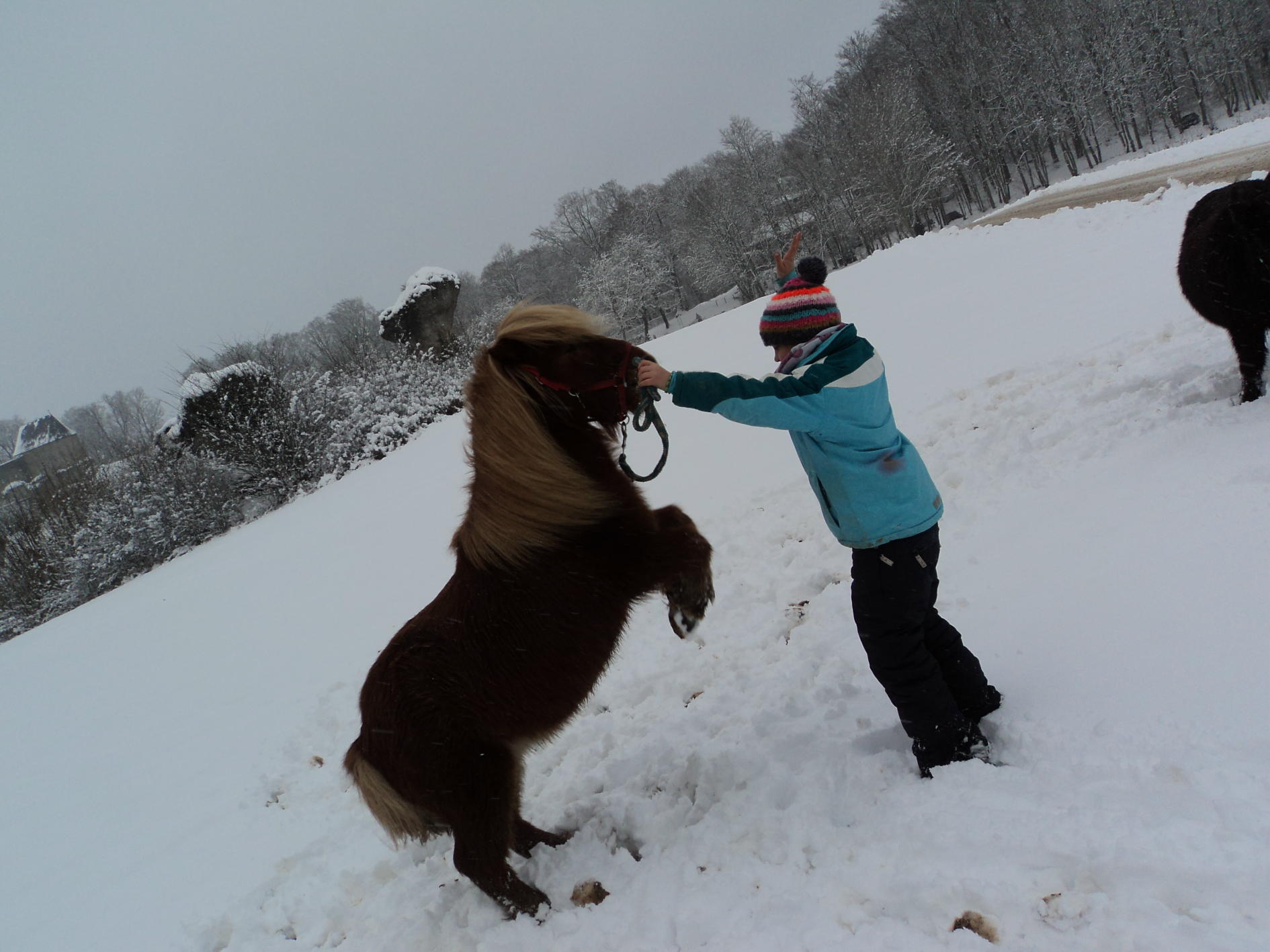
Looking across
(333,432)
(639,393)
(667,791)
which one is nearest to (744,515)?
(667,791)

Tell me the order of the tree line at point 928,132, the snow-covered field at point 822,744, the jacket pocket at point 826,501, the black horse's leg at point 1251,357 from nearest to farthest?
the snow-covered field at point 822,744 → the jacket pocket at point 826,501 → the black horse's leg at point 1251,357 → the tree line at point 928,132

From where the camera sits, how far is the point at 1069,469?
390 centimetres

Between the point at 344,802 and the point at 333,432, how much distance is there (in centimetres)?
1278

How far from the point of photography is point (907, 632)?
7.32ft

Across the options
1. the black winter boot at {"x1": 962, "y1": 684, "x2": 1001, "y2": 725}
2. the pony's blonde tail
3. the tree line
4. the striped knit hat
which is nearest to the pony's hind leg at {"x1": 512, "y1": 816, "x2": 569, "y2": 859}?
the pony's blonde tail

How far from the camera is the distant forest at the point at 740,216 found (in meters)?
13.9

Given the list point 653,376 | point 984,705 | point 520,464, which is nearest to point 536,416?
point 520,464

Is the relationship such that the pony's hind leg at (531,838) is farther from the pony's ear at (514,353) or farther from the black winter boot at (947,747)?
the pony's ear at (514,353)

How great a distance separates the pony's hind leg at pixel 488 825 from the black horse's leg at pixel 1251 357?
4.71 meters

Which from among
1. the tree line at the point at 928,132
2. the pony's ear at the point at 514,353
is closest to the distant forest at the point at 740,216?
the tree line at the point at 928,132

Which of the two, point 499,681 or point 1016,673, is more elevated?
point 499,681

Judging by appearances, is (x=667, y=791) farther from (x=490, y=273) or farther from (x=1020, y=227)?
(x=490, y=273)

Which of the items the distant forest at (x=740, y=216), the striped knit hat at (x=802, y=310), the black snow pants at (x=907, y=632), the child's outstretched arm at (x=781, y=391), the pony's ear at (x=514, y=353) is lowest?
the black snow pants at (x=907, y=632)

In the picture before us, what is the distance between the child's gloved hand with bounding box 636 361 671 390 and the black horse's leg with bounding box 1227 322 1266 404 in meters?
3.97
